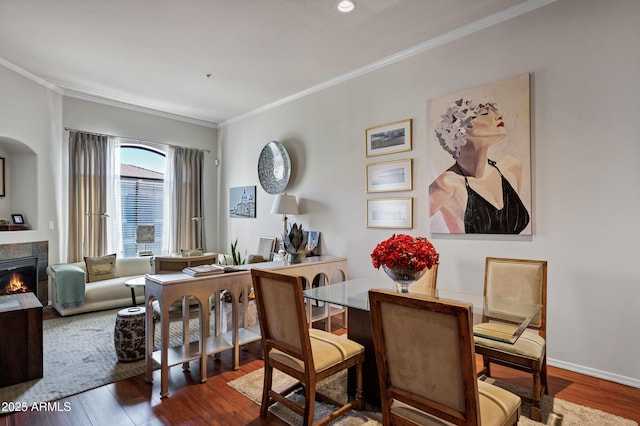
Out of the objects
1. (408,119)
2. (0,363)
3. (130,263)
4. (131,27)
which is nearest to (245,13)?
(131,27)

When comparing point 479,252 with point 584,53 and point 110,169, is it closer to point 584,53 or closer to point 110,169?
point 584,53

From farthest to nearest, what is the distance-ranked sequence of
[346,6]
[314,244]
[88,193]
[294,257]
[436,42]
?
[88,193]
[314,244]
[294,257]
[436,42]
[346,6]

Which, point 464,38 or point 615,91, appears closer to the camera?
point 615,91

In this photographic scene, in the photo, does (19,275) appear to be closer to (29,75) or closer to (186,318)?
(29,75)

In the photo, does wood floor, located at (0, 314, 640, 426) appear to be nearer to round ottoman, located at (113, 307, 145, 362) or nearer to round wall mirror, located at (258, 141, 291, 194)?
round ottoman, located at (113, 307, 145, 362)

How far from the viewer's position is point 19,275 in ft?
14.8

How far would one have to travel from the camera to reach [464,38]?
132 inches

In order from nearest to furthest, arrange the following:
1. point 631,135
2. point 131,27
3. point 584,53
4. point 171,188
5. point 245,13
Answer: point 631,135 → point 584,53 → point 245,13 → point 131,27 → point 171,188

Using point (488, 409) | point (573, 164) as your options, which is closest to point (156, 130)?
point (573, 164)

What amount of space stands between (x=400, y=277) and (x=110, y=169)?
5.12m

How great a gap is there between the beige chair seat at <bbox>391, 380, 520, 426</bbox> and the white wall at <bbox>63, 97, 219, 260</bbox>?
573 cm

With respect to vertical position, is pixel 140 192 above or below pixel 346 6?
below

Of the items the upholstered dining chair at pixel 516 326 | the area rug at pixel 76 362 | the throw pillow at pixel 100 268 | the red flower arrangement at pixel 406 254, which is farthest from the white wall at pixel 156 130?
the upholstered dining chair at pixel 516 326

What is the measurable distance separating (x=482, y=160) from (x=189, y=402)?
3.09 metres
